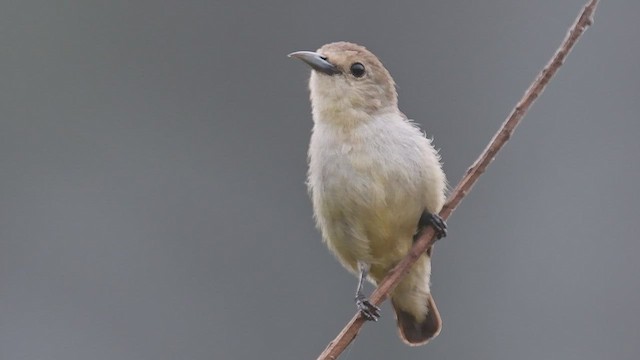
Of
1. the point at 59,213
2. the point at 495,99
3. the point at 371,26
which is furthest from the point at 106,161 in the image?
the point at 495,99

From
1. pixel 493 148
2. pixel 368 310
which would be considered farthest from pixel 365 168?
pixel 493 148

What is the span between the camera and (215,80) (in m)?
13.6

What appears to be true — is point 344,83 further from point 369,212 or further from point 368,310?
point 368,310

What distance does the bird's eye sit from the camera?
18.5 feet

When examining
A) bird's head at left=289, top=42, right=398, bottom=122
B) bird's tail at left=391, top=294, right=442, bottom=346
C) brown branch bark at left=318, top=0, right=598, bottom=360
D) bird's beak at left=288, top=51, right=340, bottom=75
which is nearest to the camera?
brown branch bark at left=318, top=0, right=598, bottom=360

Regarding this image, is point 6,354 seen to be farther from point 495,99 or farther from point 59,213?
point 495,99

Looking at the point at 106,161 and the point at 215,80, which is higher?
the point at 215,80

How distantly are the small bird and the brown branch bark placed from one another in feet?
2.28

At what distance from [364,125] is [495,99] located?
8.55m

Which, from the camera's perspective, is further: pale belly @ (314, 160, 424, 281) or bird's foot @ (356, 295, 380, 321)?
pale belly @ (314, 160, 424, 281)

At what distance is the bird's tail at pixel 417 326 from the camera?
6051mm

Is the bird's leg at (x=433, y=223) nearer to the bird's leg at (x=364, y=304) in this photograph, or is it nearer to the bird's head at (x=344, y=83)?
the bird's leg at (x=364, y=304)

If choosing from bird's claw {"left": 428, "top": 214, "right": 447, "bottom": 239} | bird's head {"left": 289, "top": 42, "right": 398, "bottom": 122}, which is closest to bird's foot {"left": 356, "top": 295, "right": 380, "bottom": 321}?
bird's claw {"left": 428, "top": 214, "right": 447, "bottom": 239}

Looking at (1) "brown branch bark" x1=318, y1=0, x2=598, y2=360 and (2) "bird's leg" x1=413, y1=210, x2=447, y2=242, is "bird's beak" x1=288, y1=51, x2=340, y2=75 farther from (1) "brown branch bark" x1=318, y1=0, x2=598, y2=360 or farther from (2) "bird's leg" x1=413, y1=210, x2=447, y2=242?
(1) "brown branch bark" x1=318, y1=0, x2=598, y2=360
